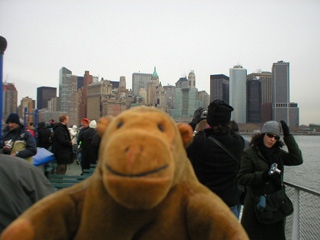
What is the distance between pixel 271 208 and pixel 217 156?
0.79 m

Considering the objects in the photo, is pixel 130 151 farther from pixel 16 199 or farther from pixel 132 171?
pixel 16 199

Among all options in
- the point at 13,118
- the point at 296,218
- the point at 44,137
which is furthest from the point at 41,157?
the point at 296,218

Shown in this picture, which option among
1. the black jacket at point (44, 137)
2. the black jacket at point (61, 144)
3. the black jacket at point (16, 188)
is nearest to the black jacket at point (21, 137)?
the black jacket at point (61, 144)

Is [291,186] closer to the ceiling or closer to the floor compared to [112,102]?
closer to the floor

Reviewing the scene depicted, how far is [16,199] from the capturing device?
5.25 ft

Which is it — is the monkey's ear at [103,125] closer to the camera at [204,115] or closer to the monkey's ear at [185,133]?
the monkey's ear at [185,133]

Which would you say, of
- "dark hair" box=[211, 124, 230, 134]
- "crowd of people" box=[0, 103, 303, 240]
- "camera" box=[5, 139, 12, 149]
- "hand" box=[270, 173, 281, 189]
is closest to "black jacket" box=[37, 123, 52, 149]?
Result: "camera" box=[5, 139, 12, 149]

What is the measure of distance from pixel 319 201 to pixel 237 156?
Answer: 38.5 inches

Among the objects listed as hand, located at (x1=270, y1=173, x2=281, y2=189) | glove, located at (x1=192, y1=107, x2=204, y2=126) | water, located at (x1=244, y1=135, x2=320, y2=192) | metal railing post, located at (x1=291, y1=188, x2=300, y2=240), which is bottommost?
water, located at (x1=244, y1=135, x2=320, y2=192)

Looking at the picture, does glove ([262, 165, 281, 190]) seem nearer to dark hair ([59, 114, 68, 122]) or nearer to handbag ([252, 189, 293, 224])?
handbag ([252, 189, 293, 224])

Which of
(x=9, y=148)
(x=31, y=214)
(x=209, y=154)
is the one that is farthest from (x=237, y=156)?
(x=9, y=148)

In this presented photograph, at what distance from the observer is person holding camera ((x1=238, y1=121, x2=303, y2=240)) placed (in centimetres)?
265

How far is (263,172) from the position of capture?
8.67 feet

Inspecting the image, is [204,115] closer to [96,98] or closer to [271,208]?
[271,208]
